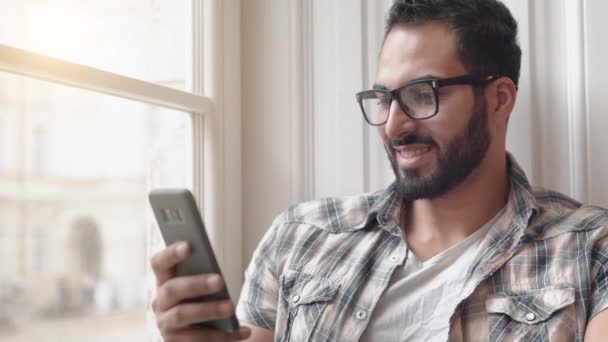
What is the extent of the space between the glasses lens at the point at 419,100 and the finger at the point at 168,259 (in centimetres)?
57

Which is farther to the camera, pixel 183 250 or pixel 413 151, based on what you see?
pixel 413 151

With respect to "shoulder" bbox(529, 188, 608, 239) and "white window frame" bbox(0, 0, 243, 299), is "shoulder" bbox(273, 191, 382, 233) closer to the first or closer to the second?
"white window frame" bbox(0, 0, 243, 299)

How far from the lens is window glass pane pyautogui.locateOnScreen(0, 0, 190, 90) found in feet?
3.55

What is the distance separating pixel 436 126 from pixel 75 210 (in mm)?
725

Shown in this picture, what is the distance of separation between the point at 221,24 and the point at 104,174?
1.77ft

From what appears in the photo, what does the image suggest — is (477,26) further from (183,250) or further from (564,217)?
(183,250)

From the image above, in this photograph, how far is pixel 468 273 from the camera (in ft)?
4.00

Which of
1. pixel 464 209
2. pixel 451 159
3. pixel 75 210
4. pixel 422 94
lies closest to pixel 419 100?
A: pixel 422 94

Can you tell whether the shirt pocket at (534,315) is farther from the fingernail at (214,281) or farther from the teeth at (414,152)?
the fingernail at (214,281)

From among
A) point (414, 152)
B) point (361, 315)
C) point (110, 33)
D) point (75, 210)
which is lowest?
point (361, 315)

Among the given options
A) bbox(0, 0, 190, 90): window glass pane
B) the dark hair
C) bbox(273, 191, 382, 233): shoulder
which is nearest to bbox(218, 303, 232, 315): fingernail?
bbox(273, 191, 382, 233): shoulder

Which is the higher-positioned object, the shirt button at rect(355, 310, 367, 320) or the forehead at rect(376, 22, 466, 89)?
the forehead at rect(376, 22, 466, 89)

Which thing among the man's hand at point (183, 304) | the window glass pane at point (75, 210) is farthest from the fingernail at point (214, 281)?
the window glass pane at point (75, 210)

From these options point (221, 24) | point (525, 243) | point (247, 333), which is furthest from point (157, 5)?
point (525, 243)
